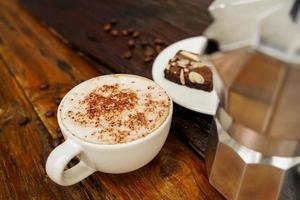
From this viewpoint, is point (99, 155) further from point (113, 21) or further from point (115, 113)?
point (113, 21)

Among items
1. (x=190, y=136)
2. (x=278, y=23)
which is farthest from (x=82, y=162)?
(x=278, y=23)

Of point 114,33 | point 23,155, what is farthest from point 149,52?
point 23,155

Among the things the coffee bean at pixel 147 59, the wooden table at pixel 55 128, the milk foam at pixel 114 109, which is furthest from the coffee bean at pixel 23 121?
the coffee bean at pixel 147 59

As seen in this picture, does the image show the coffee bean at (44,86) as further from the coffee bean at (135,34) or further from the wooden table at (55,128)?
the coffee bean at (135,34)

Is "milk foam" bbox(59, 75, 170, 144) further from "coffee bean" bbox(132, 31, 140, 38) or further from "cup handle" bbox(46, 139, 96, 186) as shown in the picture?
"coffee bean" bbox(132, 31, 140, 38)

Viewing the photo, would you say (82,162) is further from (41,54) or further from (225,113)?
(41,54)

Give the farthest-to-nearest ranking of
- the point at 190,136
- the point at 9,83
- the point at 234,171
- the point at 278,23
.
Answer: the point at 9,83 < the point at 190,136 < the point at 234,171 < the point at 278,23
